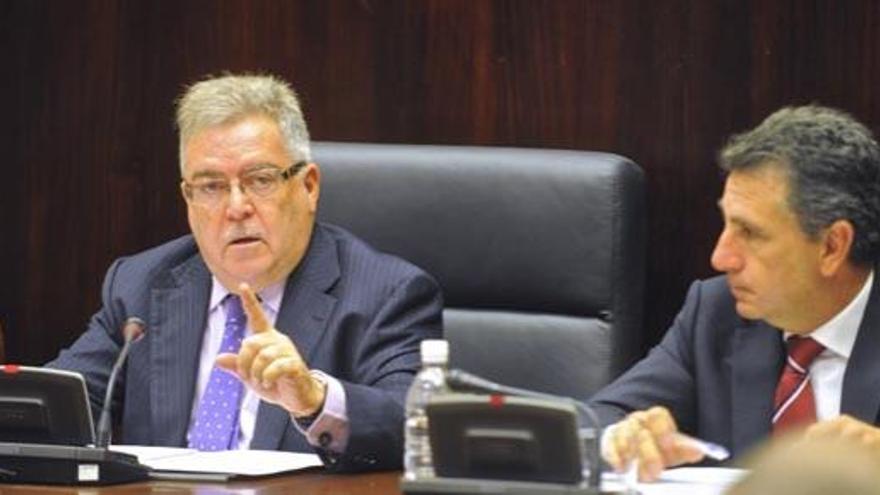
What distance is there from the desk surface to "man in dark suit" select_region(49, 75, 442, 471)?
1.44 ft

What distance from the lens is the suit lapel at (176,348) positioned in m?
3.33

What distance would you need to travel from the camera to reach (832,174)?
300 centimetres

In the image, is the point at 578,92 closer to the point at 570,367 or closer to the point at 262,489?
the point at 570,367

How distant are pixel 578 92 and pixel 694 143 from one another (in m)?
0.30

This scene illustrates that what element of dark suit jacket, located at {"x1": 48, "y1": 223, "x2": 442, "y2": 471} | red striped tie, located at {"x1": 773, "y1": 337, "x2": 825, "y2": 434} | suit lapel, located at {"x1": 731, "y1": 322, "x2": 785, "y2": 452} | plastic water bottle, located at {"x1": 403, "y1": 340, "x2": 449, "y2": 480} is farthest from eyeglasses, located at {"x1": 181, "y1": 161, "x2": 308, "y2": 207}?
A: red striped tie, located at {"x1": 773, "y1": 337, "x2": 825, "y2": 434}

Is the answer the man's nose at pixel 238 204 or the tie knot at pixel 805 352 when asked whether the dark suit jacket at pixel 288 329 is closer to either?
the man's nose at pixel 238 204

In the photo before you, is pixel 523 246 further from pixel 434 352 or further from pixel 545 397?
pixel 545 397

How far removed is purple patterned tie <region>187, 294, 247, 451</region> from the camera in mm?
3277

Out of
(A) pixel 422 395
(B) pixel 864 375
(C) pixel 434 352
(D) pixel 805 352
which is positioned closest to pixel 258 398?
(A) pixel 422 395

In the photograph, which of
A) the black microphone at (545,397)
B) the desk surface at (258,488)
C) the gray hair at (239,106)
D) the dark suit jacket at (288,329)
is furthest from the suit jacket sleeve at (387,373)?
the black microphone at (545,397)

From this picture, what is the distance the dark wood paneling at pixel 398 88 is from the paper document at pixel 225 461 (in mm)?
1157

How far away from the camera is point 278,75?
411 cm

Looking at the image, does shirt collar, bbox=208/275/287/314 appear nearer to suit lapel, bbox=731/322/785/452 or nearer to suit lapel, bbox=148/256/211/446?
suit lapel, bbox=148/256/211/446

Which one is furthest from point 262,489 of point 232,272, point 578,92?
point 578,92
